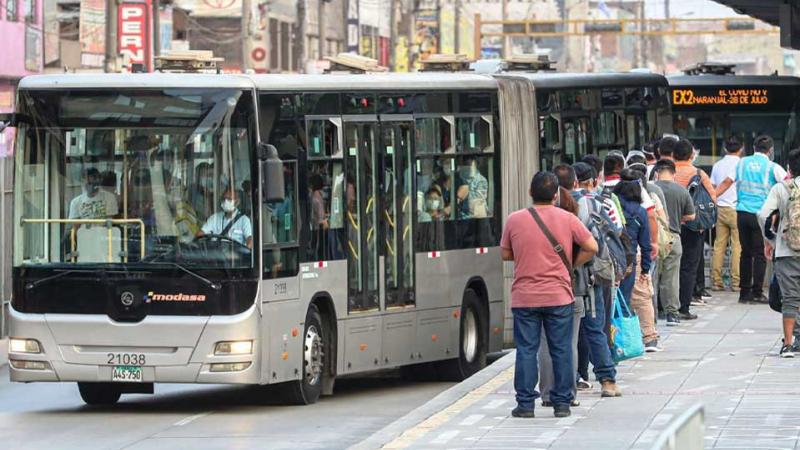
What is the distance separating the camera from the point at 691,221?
22.7 meters

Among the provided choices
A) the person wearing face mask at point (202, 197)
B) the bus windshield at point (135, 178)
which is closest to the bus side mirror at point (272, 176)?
the bus windshield at point (135, 178)

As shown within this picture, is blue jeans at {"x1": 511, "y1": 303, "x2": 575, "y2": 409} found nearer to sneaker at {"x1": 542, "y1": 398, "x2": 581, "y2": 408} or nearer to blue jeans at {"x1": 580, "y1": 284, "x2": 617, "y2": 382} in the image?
sneaker at {"x1": 542, "y1": 398, "x2": 581, "y2": 408}

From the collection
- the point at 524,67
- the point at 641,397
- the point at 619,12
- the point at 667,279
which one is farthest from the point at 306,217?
the point at 619,12

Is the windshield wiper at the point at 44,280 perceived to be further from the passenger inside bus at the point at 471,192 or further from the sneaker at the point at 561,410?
the passenger inside bus at the point at 471,192

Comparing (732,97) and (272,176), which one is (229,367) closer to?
(272,176)

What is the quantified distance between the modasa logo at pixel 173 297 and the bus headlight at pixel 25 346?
983 millimetres

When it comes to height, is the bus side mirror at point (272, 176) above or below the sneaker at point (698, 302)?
above

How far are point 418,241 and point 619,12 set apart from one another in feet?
466

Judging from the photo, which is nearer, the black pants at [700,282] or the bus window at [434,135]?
the bus window at [434,135]

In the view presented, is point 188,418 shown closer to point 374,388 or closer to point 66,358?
point 66,358

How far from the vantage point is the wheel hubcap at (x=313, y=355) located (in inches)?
676

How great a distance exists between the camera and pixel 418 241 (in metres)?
19.1

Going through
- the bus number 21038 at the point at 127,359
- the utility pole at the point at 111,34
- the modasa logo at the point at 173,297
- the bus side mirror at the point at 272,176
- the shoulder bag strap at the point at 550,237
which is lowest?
the bus number 21038 at the point at 127,359

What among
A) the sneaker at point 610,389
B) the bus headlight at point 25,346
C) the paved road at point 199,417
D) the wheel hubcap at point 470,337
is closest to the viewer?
the paved road at point 199,417
